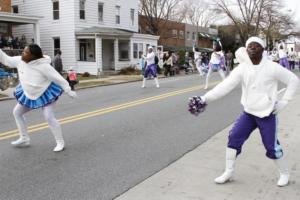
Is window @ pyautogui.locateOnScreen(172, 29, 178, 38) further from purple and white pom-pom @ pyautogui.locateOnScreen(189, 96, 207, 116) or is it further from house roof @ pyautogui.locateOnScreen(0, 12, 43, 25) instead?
purple and white pom-pom @ pyautogui.locateOnScreen(189, 96, 207, 116)

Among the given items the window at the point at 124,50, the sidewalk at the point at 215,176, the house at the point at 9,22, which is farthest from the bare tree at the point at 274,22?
the sidewalk at the point at 215,176

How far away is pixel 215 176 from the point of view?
231 inches

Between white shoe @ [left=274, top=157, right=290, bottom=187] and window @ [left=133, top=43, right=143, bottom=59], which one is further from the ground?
window @ [left=133, top=43, right=143, bottom=59]

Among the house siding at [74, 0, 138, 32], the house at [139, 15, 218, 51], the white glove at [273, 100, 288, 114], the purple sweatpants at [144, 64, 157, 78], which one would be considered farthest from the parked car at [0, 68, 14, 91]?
the house at [139, 15, 218, 51]

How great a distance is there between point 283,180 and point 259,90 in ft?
3.56

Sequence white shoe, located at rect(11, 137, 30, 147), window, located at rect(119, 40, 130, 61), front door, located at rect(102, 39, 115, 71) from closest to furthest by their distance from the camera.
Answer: white shoe, located at rect(11, 137, 30, 147) → front door, located at rect(102, 39, 115, 71) → window, located at rect(119, 40, 130, 61)

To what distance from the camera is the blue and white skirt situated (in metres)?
7.22

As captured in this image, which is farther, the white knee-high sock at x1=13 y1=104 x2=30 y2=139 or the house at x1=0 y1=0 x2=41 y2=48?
the house at x1=0 y1=0 x2=41 y2=48

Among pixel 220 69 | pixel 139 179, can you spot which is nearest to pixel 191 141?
pixel 139 179

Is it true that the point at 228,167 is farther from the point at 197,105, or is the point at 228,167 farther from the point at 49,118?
the point at 49,118

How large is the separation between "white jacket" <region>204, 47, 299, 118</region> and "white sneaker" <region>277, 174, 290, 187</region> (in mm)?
795

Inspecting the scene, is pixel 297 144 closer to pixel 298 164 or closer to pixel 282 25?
pixel 298 164

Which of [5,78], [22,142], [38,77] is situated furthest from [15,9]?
[38,77]

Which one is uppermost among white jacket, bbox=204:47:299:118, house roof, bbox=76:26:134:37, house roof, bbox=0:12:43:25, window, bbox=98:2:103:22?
window, bbox=98:2:103:22
